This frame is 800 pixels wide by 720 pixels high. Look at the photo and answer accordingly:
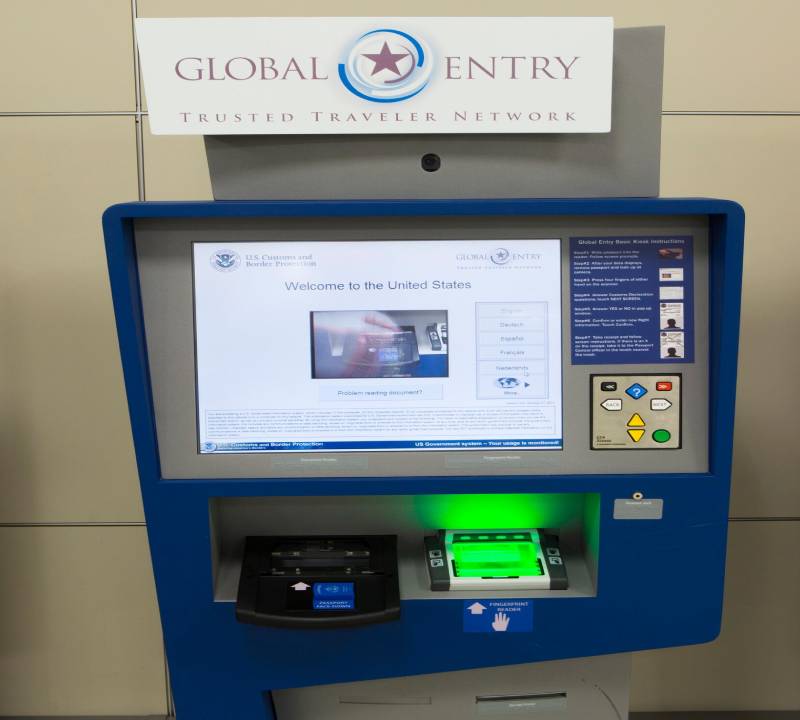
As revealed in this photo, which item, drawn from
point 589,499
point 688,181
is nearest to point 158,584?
point 589,499

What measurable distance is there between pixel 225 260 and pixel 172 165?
89 centimetres

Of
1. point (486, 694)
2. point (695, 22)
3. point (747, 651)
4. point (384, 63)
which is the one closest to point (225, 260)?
point (384, 63)

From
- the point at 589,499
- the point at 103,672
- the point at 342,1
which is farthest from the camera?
the point at 103,672

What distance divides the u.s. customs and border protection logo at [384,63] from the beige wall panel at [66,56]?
1.02 meters

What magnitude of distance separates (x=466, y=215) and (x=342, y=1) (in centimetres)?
104

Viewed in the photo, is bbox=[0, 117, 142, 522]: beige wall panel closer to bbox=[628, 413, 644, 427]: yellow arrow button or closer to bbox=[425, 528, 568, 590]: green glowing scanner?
bbox=[425, 528, 568, 590]: green glowing scanner

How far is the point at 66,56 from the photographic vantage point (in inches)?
80.3

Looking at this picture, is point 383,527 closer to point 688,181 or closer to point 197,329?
point 197,329

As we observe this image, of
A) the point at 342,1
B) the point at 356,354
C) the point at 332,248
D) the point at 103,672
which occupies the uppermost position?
the point at 342,1

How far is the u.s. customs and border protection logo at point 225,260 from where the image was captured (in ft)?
4.33

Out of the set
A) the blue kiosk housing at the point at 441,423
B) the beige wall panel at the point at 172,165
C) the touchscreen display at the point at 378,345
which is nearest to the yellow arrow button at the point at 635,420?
the blue kiosk housing at the point at 441,423

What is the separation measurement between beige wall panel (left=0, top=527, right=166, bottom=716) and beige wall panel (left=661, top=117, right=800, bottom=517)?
68.9 inches

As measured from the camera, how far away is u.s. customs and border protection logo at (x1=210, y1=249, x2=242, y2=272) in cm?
132

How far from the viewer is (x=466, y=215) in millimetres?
1289
